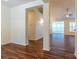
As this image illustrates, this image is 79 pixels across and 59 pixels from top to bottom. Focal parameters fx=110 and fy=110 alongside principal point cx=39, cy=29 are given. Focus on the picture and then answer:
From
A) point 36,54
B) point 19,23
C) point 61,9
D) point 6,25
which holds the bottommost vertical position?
point 36,54

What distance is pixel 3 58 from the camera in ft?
13.3

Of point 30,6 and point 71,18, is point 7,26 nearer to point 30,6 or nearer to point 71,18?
point 30,6

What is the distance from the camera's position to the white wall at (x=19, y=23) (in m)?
6.34

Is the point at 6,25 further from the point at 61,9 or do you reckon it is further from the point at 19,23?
the point at 61,9

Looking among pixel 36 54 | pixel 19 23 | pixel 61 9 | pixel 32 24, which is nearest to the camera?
pixel 36 54

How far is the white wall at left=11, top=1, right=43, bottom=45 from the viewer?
250 inches

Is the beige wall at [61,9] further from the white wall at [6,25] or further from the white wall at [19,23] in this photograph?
the white wall at [6,25]

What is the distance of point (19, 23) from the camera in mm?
6625

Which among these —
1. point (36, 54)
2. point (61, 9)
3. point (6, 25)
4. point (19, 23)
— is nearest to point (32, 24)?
point (19, 23)

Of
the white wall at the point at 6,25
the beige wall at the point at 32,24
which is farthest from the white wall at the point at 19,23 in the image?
the beige wall at the point at 32,24

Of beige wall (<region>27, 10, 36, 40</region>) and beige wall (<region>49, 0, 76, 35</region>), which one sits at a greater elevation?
beige wall (<region>49, 0, 76, 35</region>)

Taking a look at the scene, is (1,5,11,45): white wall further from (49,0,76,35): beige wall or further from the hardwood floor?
(49,0,76,35): beige wall

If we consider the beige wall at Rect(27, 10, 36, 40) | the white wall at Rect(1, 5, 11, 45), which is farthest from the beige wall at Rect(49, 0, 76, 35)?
the white wall at Rect(1, 5, 11, 45)

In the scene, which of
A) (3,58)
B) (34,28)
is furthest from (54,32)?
(3,58)
